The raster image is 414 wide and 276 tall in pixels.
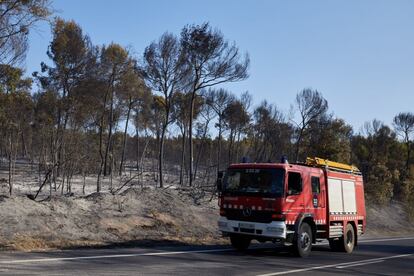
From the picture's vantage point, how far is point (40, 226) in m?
17.6

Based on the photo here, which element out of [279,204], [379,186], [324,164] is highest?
[379,186]

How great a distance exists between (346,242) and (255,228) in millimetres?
5226

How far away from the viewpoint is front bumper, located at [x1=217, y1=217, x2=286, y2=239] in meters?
14.3

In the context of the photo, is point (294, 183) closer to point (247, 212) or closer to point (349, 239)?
point (247, 212)

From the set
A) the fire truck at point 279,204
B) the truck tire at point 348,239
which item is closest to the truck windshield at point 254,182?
the fire truck at point 279,204

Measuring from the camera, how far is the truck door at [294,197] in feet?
48.2

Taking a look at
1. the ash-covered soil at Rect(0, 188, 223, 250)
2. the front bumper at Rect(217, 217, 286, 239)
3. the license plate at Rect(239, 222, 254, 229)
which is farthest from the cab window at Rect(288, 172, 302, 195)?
the ash-covered soil at Rect(0, 188, 223, 250)

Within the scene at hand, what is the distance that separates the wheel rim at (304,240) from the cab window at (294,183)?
1.35 metres

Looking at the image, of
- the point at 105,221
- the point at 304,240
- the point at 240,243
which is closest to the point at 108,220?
the point at 105,221

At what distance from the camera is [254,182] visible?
15.2 metres

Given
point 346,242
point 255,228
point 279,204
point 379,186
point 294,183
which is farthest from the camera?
point 379,186

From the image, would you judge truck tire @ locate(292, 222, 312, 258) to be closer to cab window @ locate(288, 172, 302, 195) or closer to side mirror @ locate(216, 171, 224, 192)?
cab window @ locate(288, 172, 302, 195)

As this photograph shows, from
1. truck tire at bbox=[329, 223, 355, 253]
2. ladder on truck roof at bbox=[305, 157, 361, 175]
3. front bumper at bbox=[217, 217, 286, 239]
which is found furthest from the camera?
truck tire at bbox=[329, 223, 355, 253]

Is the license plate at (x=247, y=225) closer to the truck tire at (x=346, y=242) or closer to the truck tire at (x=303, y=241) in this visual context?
the truck tire at (x=303, y=241)
